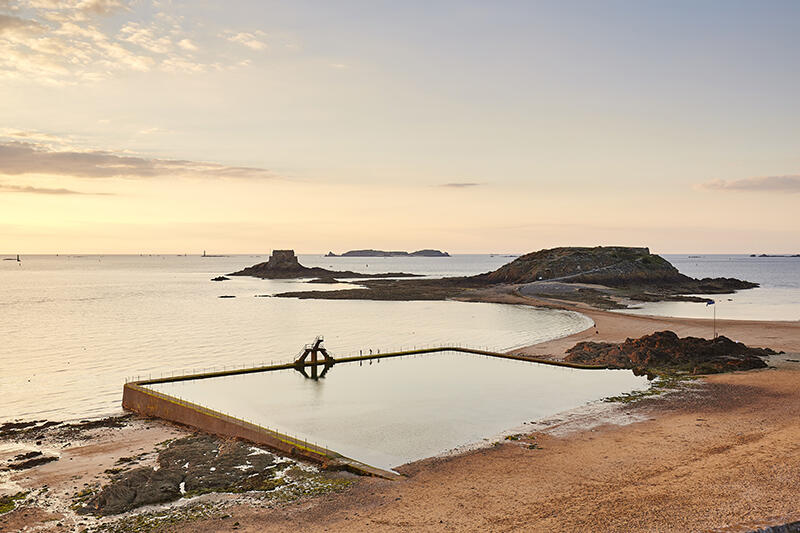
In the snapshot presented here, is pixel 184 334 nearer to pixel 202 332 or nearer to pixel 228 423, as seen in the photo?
pixel 202 332

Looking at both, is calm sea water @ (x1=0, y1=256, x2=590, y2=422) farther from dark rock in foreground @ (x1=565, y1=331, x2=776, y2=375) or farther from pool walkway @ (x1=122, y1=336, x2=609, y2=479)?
dark rock in foreground @ (x1=565, y1=331, x2=776, y2=375)

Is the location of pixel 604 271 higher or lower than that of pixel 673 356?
higher

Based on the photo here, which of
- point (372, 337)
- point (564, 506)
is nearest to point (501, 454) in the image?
point (564, 506)

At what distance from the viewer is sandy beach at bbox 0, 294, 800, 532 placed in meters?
15.6

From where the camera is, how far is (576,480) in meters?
18.6

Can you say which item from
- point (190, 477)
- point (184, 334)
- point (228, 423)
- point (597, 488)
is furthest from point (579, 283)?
point (190, 477)

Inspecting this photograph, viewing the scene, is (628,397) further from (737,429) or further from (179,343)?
(179,343)

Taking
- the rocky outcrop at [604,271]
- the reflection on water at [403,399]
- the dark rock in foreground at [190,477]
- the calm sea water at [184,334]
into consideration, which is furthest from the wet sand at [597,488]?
the rocky outcrop at [604,271]

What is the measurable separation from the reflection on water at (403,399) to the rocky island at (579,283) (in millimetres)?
57008

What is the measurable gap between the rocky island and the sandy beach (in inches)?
2660

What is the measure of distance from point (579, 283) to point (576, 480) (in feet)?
351

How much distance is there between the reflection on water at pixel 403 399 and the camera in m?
24.3

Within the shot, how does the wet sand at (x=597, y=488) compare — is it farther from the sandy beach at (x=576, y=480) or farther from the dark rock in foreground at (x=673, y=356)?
the dark rock in foreground at (x=673, y=356)

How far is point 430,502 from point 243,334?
160 feet
